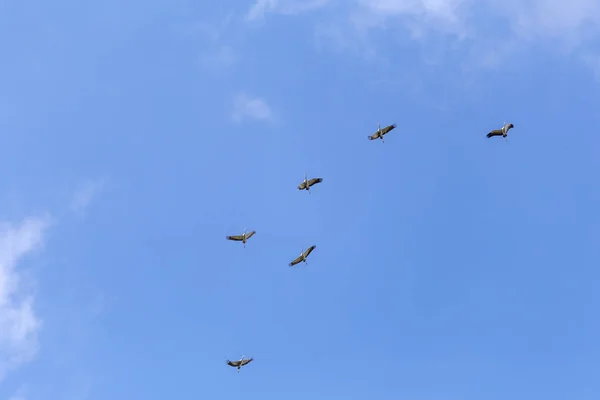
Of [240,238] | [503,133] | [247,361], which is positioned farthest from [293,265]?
[503,133]

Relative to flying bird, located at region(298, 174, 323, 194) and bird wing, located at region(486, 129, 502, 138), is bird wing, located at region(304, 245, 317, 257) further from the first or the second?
bird wing, located at region(486, 129, 502, 138)

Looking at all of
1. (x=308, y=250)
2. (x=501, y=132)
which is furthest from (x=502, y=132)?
(x=308, y=250)

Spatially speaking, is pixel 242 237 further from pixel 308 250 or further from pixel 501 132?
pixel 501 132

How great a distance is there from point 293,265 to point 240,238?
11.6 metres

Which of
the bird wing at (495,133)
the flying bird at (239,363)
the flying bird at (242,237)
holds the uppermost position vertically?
the bird wing at (495,133)

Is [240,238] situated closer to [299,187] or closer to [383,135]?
[299,187]

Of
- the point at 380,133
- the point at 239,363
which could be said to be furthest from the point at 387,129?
the point at 239,363

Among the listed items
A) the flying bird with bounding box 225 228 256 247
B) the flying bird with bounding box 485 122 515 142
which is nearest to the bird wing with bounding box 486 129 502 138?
the flying bird with bounding box 485 122 515 142

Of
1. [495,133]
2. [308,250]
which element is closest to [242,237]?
[308,250]

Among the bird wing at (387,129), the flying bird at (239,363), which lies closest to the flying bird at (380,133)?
the bird wing at (387,129)

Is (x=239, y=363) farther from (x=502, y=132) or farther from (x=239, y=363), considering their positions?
(x=502, y=132)

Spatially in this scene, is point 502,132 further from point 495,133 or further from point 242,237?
point 242,237

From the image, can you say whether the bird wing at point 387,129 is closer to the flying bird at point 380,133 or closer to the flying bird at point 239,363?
the flying bird at point 380,133

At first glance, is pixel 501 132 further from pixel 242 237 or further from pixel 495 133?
pixel 242 237
